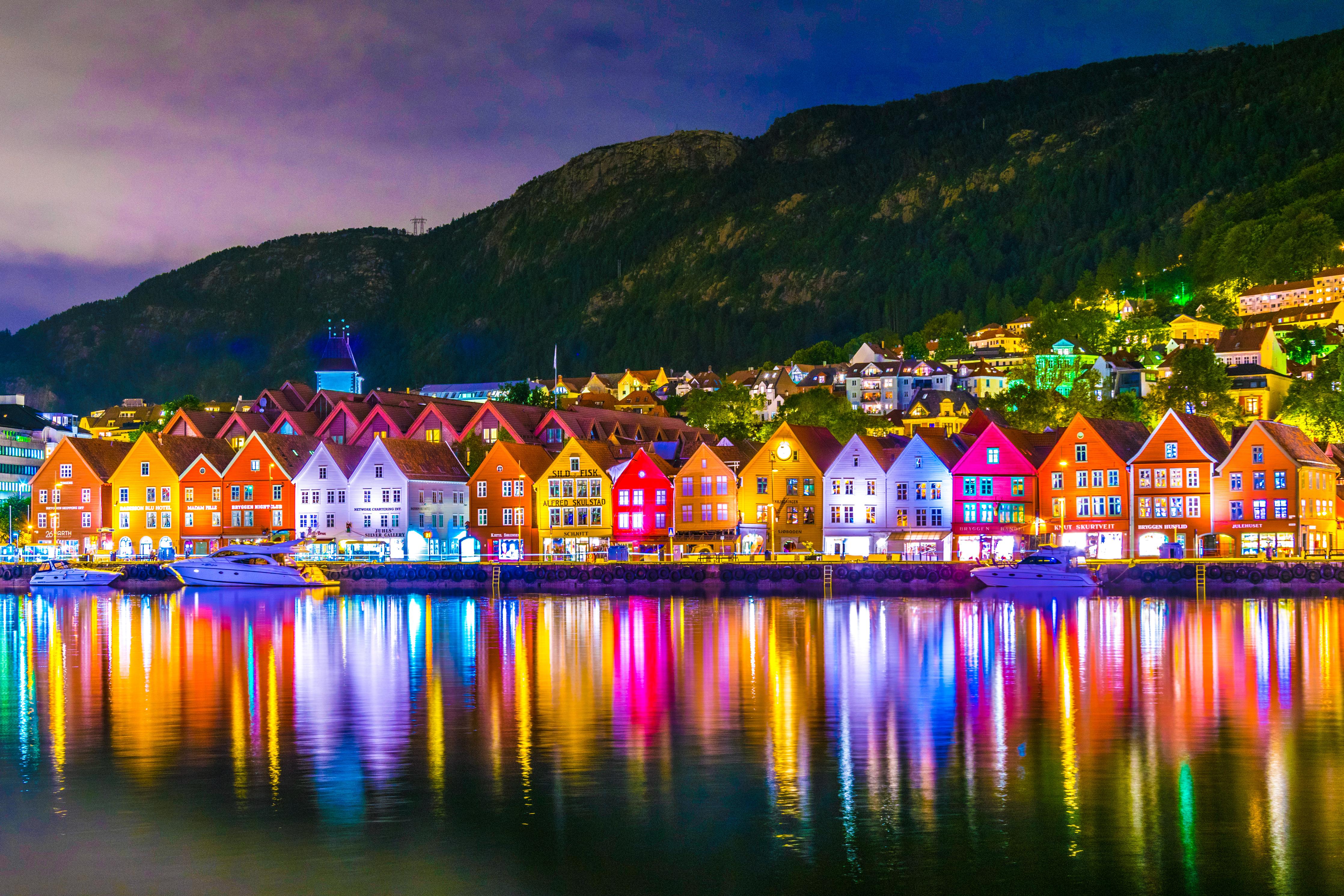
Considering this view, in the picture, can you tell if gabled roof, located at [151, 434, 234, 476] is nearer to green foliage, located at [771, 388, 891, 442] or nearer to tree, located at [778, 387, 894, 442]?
Result: tree, located at [778, 387, 894, 442]

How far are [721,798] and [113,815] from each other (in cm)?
1072

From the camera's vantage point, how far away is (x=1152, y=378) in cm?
19725

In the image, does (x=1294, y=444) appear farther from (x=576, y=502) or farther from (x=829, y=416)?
(x=829, y=416)

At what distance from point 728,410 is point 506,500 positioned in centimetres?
5365

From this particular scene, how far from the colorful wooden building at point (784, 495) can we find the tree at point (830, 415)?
103ft

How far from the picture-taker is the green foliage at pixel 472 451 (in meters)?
112

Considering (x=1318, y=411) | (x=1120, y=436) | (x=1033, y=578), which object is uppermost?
(x=1318, y=411)

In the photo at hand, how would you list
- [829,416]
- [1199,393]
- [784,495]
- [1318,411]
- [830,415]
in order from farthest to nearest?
[830,415], [829,416], [1199,393], [1318,411], [784,495]

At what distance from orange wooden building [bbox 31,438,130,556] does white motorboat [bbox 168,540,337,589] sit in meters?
25.0

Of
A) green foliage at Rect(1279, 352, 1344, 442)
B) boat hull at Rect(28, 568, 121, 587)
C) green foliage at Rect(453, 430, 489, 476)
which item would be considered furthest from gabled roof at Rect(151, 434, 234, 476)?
green foliage at Rect(1279, 352, 1344, 442)

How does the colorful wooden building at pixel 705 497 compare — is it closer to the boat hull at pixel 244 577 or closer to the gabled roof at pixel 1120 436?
the gabled roof at pixel 1120 436

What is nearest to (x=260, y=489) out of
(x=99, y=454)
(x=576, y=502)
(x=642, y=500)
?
(x=99, y=454)

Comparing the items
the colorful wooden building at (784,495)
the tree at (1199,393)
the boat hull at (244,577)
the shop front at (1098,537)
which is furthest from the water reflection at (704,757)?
the tree at (1199,393)

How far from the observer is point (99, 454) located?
114312 millimetres
